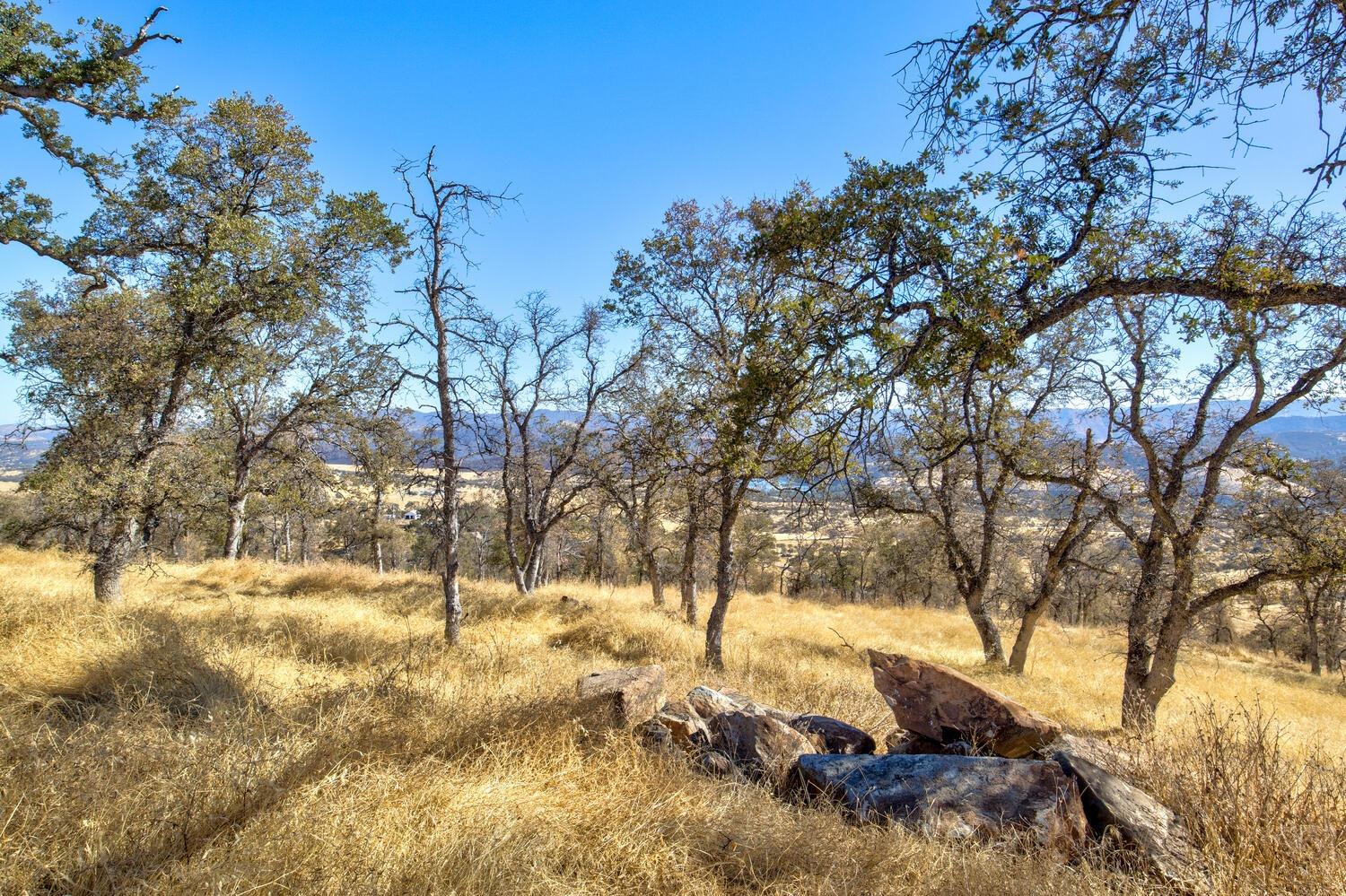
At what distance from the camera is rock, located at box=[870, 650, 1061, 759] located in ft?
18.4

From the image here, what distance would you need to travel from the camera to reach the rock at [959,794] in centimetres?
381

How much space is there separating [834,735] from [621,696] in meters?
2.39

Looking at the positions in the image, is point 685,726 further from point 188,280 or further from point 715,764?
point 188,280

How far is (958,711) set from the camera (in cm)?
590

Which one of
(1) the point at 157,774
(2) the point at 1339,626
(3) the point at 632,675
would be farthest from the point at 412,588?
(2) the point at 1339,626

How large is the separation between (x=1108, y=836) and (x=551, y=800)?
3709 mm

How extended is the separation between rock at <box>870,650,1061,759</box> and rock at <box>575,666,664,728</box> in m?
2.62

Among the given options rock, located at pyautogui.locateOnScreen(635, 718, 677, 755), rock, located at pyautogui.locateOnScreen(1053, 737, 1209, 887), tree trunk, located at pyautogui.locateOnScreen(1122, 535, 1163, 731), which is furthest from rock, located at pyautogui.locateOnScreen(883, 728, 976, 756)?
tree trunk, located at pyautogui.locateOnScreen(1122, 535, 1163, 731)

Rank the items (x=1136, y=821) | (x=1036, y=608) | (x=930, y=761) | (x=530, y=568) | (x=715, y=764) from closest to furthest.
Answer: (x=1136, y=821) → (x=930, y=761) → (x=715, y=764) → (x=1036, y=608) → (x=530, y=568)

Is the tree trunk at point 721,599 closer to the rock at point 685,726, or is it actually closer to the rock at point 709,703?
the rock at point 709,703

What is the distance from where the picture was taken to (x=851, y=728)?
6.21 m

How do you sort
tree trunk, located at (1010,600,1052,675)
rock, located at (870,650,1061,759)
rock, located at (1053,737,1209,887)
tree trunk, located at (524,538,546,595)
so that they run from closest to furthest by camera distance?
rock, located at (1053,737,1209,887) → rock, located at (870,650,1061,759) → tree trunk, located at (1010,600,1052,675) → tree trunk, located at (524,538,546,595)

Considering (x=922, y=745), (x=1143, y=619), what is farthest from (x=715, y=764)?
(x=1143, y=619)

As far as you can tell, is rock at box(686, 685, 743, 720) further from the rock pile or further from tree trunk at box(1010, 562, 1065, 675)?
tree trunk at box(1010, 562, 1065, 675)
